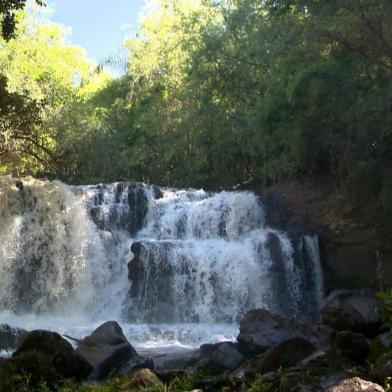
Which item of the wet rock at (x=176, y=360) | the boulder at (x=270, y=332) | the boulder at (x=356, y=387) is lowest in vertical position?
the wet rock at (x=176, y=360)

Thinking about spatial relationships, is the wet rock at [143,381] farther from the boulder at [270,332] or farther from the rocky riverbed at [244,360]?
the boulder at [270,332]

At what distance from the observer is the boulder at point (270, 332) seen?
466 inches

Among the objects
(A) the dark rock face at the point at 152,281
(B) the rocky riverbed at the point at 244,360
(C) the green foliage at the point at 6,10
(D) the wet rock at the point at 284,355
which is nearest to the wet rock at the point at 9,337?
(B) the rocky riverbed at the point at 244,360

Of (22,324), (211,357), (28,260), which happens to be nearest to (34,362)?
(211,357)

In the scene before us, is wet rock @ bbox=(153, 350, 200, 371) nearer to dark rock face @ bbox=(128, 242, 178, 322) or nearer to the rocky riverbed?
the rocky riverbed

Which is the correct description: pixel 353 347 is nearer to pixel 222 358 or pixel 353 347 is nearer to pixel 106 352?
pixel 222 358

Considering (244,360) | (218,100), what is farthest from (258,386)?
(218,100)

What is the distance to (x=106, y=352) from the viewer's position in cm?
1166

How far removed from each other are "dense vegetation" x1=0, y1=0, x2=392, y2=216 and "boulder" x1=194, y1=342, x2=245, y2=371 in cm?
593

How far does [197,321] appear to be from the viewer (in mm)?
17812

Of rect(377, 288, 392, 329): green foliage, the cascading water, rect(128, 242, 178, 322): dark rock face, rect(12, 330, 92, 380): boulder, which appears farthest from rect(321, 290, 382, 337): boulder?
rect(377, 288, 392, 329): green foliage

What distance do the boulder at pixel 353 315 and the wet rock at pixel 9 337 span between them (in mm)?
7270

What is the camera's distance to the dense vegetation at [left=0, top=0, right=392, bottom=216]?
16500 mm

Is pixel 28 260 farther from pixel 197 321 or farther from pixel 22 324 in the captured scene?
pixel 197 321
